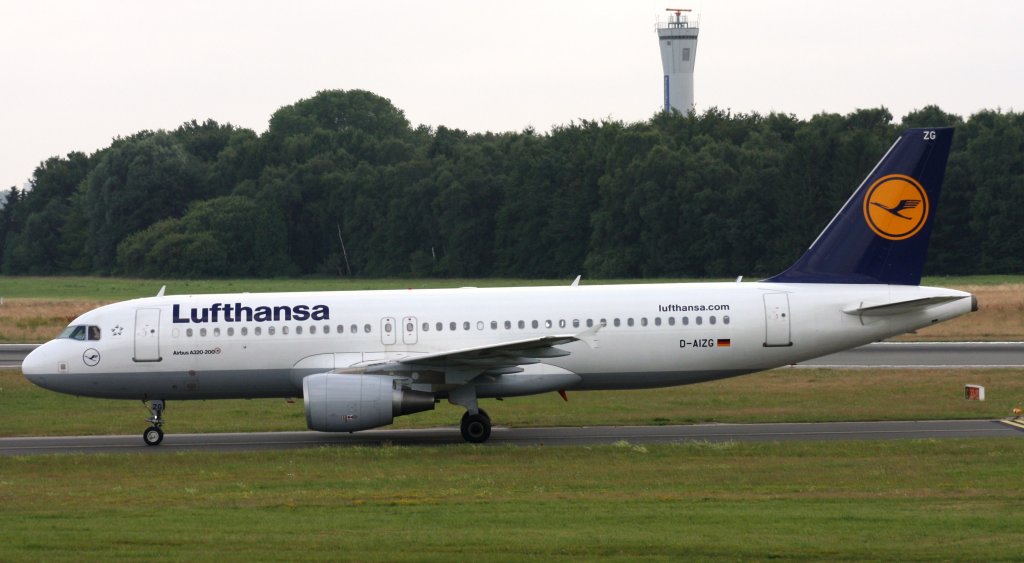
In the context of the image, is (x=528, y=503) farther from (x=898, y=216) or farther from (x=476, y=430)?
(x=898, y=216)

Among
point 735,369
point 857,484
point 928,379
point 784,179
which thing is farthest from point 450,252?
point 857,484

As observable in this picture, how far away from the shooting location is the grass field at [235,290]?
52.0 m

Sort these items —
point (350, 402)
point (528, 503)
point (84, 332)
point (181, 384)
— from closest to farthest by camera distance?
point (528, 503) < point (350, 402) < point (181, 384) < point (84, 332)

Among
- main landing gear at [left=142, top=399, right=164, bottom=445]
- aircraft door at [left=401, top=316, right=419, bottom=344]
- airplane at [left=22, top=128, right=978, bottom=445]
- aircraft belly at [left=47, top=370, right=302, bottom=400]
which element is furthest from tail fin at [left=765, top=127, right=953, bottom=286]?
main landing gear at [left=142, top=399, right=164, bottom=445]

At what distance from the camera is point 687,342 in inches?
1059

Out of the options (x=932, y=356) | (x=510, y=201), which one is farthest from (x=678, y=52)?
(x=932, y=356)

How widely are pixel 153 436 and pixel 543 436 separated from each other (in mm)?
8152

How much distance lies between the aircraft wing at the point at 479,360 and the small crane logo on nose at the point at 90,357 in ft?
19.0

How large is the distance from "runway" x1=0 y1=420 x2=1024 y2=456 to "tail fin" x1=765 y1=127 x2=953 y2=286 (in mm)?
3171

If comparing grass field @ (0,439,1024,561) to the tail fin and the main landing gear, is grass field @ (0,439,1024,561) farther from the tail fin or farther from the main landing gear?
the tail fin

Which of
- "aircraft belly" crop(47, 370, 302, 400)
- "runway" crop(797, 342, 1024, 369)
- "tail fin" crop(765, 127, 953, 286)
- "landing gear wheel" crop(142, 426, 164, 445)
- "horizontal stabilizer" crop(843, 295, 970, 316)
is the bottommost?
"landing gear wheel" crop(142, 426, 164, 445)

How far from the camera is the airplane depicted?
88.2 feet

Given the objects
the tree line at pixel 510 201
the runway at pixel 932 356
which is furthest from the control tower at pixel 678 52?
the runway at pixel 932 356

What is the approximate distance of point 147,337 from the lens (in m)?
27.3
